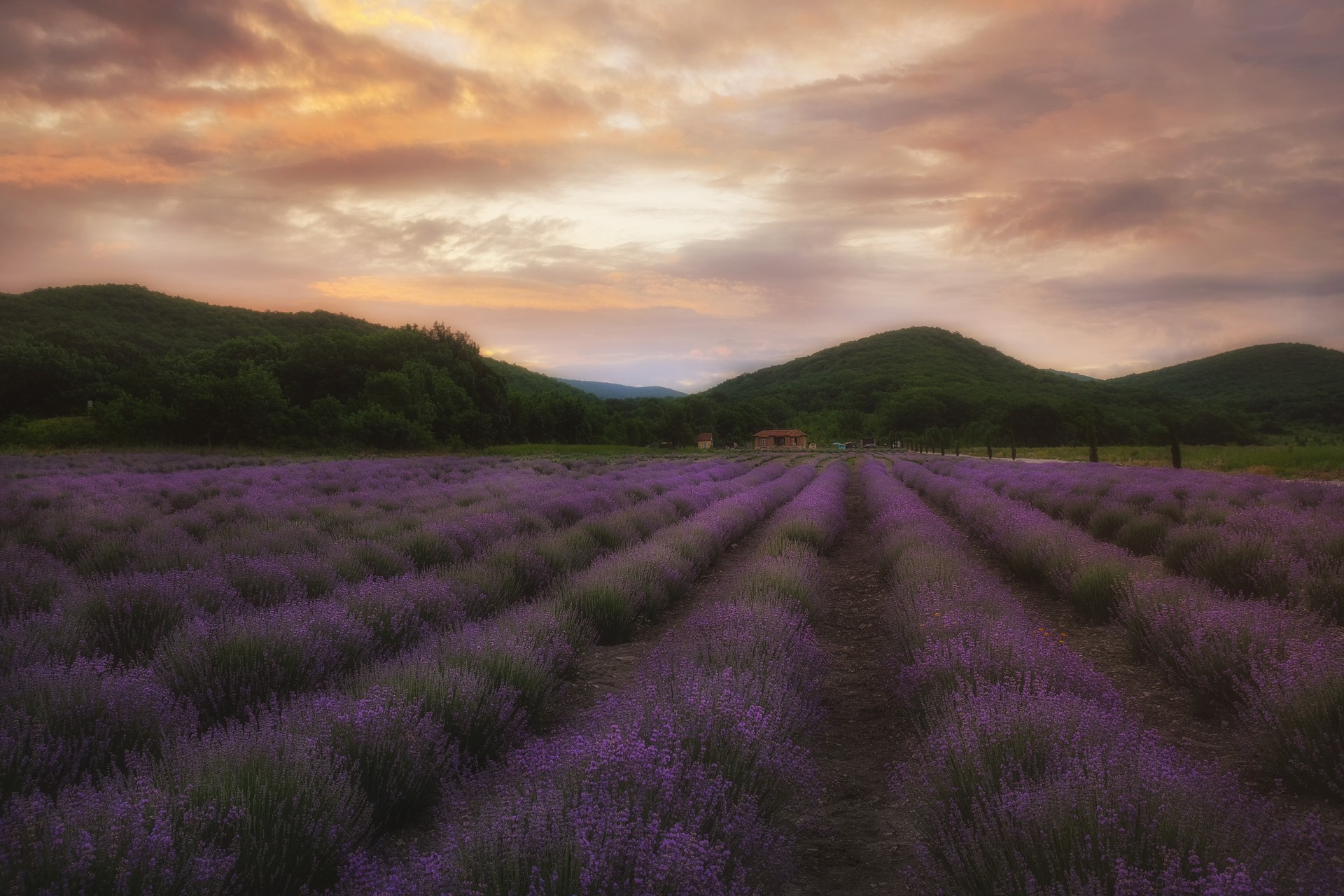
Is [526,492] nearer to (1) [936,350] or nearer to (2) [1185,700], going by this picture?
(2) [1185,700]

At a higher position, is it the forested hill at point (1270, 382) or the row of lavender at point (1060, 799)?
the forested hill at point (1270, 382)

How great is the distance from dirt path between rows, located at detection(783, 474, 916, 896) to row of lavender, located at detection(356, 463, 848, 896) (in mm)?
157

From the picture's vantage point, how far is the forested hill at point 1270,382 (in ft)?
255

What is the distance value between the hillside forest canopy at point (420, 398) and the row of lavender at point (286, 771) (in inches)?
946

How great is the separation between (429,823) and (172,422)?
37654 millimetres

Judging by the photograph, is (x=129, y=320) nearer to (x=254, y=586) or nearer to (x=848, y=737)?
(x=254, y=586)

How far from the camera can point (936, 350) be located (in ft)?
576

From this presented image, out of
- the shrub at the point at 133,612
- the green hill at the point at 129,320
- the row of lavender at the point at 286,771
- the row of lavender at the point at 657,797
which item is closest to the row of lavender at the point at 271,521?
the shrub at the point at 133,612

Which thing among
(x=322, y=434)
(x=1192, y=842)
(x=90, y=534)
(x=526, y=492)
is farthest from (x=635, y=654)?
(x=322, y=434)

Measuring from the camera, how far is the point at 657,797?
6.46ft

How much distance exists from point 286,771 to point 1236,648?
4.68 metres

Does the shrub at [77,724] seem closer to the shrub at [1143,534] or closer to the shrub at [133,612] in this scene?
the shrub at [133,612]

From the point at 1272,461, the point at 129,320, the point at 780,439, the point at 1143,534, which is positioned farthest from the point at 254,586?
the point at 780,439

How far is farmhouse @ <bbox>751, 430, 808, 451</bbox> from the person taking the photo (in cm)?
11362
